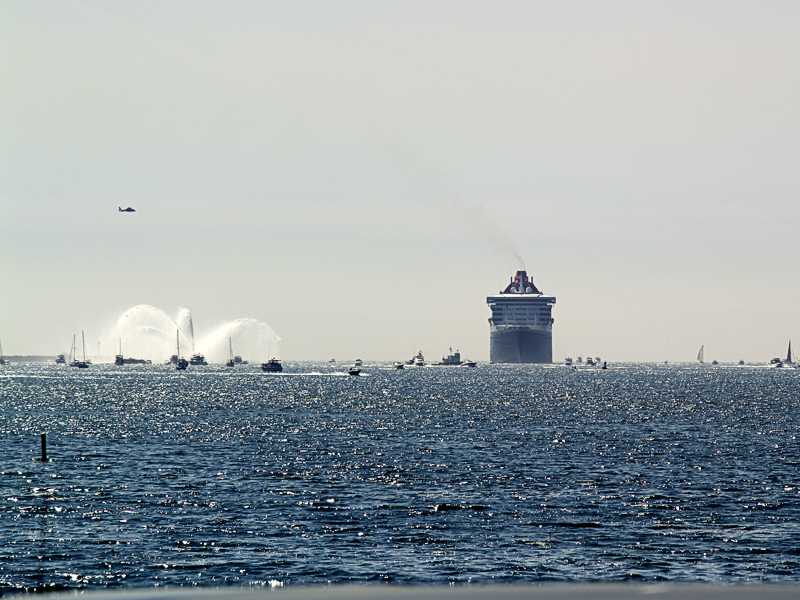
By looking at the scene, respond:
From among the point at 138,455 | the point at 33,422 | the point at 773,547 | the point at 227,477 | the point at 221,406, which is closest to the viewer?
the point at 773,547

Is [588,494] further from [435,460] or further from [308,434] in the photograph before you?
[308,434]

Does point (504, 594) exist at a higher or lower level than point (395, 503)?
higher

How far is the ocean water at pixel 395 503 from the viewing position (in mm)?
35812

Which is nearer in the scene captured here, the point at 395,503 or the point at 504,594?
the point at 504,594

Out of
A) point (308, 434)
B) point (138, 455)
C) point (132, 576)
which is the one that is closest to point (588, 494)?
point (132, 576)

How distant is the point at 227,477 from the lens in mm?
62438

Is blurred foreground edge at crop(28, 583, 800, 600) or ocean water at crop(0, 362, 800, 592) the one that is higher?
blurred foreground edge at crop(28, 583, 800, 600)

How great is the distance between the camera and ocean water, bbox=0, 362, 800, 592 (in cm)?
3581

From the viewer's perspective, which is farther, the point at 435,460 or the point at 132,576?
the point at 435,460

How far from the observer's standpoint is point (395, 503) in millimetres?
51281

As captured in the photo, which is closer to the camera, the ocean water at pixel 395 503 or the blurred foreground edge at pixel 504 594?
the blurred foreground edge at pixel 504 594

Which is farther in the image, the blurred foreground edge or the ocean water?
the ocean water

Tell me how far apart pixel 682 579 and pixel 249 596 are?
23.5m

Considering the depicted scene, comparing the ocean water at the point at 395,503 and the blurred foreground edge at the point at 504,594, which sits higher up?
the blurred foreground edge at the point at 504,594
